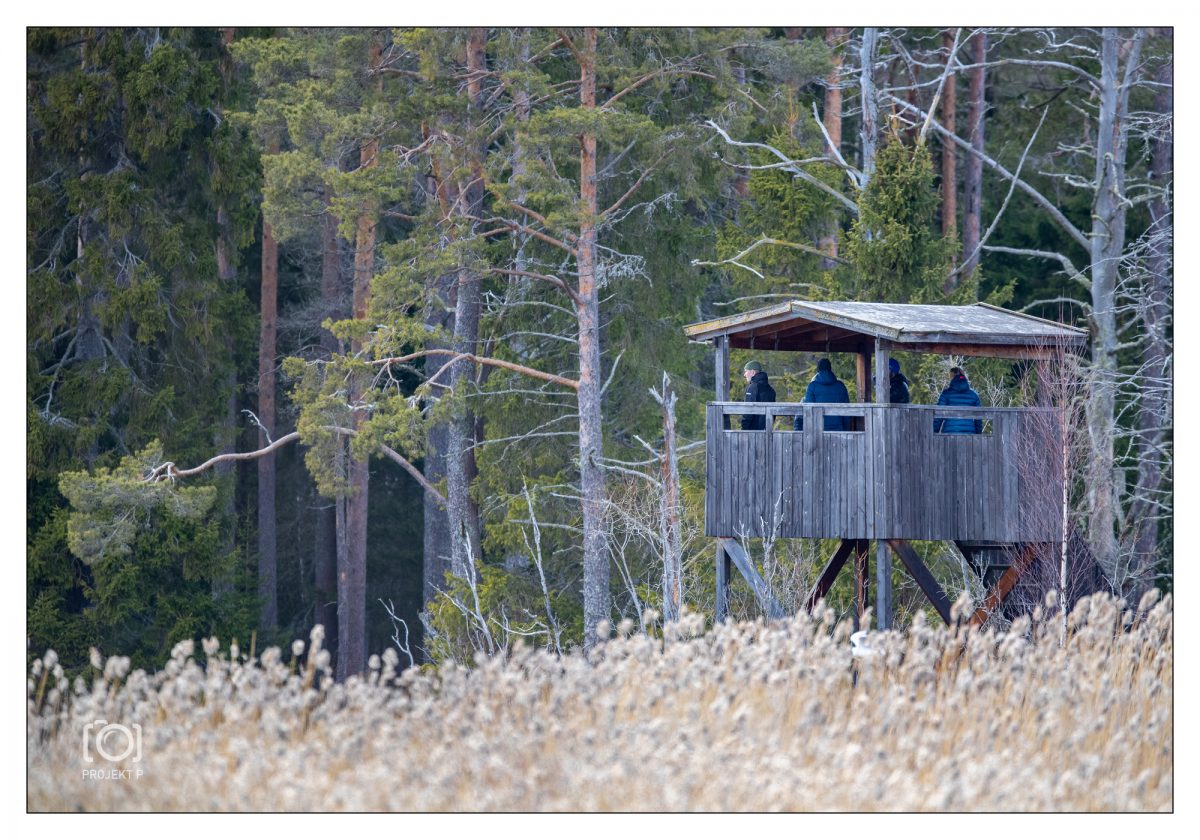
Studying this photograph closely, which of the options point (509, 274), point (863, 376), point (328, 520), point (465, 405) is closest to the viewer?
point (863, 376)

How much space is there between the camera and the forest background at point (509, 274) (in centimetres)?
2197

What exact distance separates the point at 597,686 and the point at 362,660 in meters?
19.0

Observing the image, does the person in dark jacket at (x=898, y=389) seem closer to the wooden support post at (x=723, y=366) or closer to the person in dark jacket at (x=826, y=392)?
the person in dark jacket at (x=826, y=392)

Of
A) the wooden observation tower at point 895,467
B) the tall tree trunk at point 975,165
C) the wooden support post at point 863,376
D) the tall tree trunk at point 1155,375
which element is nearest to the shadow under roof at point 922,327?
the wooden observation tower at point 895,467

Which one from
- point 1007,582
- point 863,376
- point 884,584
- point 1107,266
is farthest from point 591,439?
point 1107,266

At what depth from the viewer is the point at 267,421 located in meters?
30.3

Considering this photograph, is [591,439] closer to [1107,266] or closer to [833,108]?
[833,108]

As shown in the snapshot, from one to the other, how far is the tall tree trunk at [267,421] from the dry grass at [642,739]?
1918 centimetres

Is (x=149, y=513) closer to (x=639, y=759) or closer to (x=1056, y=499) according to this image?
(x=1056, y=499)

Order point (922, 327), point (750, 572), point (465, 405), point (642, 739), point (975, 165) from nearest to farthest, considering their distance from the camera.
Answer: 1. point (642, 739)
2. point (922, 327)
3. point (750, 572)
4. point (465, 405)
5. point (975, 165)

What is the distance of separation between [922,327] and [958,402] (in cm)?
146

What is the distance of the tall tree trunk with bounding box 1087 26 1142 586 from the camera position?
22094 mm
